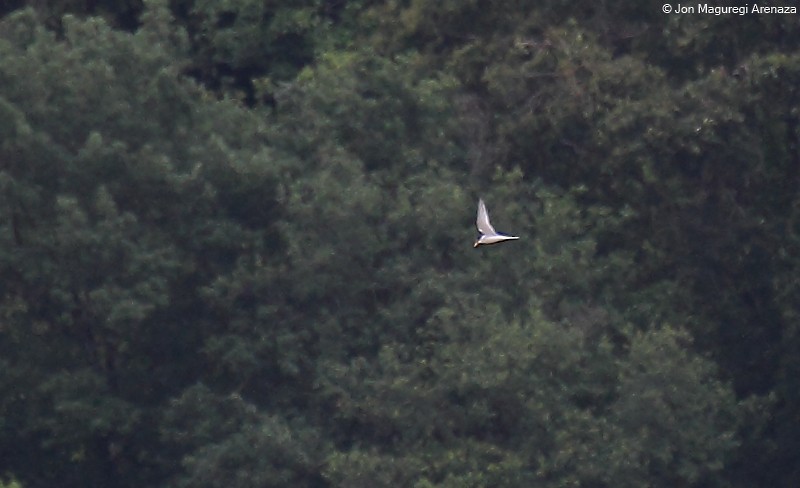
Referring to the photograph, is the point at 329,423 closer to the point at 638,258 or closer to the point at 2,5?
the point at 638,258

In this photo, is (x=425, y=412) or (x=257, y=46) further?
(x=257, y=46)

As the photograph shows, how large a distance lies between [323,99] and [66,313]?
328cm

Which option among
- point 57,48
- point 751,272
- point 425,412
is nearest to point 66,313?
point 57,48

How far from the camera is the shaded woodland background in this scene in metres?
15.4

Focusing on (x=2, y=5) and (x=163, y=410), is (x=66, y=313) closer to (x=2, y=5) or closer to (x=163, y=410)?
(x=163, y=410)

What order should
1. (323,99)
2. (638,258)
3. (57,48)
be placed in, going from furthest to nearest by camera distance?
(638,258), (323,99), (57,48)

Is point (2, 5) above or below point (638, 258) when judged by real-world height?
above

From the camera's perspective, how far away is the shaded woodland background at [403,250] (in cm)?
1535

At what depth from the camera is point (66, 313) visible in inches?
611

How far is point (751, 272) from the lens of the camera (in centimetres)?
1755

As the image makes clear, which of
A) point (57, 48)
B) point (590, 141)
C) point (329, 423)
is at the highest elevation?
point (57, 48)

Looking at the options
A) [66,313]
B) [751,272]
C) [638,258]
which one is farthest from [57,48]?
[751,272]

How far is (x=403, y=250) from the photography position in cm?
1623

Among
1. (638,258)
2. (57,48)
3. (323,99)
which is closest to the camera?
(57,48)
